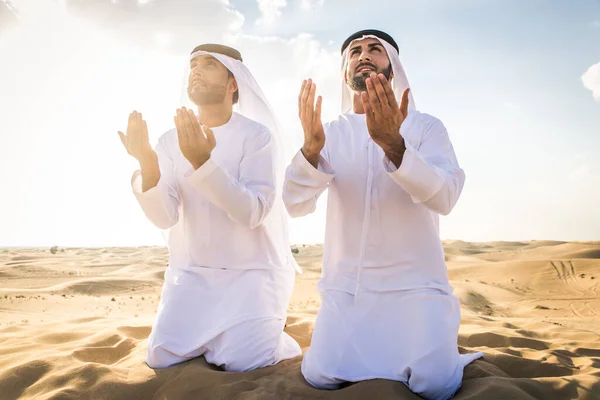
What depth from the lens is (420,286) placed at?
108 inches

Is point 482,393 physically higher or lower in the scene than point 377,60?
lower

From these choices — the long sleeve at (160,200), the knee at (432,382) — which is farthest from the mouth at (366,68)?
the knee at (432,382)

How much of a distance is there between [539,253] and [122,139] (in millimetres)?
23109

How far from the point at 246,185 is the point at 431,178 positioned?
1395mm

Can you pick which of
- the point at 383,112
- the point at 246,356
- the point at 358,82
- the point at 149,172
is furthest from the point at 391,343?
the point at 149,172

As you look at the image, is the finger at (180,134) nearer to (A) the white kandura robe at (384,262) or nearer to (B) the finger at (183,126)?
(B) the finger at (183,126)

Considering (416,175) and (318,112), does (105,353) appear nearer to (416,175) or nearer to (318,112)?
(318,112)

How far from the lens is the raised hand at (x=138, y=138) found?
3.17 meters

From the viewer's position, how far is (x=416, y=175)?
2.39 meters

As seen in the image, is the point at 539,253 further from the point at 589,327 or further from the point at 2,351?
the point at 2,351

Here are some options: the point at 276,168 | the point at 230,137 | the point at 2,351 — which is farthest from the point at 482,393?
the point at 2,351

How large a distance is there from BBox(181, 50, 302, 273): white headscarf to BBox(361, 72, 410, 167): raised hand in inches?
52.3

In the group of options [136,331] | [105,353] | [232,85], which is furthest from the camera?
[136,331]

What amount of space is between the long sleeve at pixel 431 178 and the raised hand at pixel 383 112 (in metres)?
0.08
